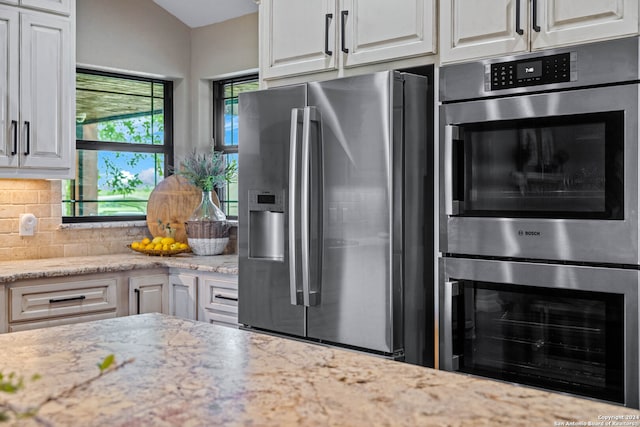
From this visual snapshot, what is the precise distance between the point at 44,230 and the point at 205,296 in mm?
1171

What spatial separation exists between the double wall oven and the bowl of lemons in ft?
6.94

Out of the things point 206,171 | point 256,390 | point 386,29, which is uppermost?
point 386,29

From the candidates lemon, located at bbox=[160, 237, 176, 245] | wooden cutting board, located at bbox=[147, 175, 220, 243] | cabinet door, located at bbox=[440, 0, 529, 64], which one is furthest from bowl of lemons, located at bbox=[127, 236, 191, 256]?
cabinet door, located at bbox=[440, 0, 529, 64]

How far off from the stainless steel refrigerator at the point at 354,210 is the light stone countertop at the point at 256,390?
→ 1.02m

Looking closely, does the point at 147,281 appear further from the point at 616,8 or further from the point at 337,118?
the point at 616,8

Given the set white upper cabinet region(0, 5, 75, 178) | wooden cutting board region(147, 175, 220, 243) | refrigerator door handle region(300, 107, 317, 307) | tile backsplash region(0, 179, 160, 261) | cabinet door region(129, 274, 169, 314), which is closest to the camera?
refrigerator door handle region(300, 107, 317, 307)

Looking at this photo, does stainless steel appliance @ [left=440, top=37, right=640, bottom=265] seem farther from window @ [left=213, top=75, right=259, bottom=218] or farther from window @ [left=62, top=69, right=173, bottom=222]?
window @ [left=62, top=69, right=173, bottom=222]

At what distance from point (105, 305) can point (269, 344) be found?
229cm

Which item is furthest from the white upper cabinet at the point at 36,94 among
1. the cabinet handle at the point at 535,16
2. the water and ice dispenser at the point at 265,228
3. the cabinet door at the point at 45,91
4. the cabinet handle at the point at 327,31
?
the cabinet handle at the point at 535,16

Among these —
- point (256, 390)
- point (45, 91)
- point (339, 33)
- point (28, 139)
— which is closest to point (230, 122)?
point (45, 91)

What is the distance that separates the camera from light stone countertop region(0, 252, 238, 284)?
340 cm

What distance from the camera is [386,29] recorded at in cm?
281

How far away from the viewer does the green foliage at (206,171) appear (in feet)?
14.2

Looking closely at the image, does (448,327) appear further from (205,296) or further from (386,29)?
(205,296)
